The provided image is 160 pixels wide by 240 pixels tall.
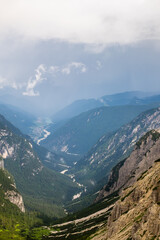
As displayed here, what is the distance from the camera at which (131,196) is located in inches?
4222

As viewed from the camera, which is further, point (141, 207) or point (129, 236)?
point (141, 207)

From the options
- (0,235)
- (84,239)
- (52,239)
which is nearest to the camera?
(84,239)

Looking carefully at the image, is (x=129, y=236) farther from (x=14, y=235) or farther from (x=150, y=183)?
(x=14, y=235)

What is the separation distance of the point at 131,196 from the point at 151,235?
45.8 metres

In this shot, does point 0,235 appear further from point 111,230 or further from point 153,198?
point 153,198

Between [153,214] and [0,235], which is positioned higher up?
[0,235]

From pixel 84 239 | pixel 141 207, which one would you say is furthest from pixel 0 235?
pixel 141 207

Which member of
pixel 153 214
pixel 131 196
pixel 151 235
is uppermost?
pixel 131 196

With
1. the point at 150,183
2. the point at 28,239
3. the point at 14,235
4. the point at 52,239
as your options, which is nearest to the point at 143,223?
the point at 150,183

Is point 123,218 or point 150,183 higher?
point 150,183

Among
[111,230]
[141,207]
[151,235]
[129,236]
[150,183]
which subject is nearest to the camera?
[151,235]

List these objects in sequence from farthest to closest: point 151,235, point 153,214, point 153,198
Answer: point 153,198
point 153,214
point 151,235

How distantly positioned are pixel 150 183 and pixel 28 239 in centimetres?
12166

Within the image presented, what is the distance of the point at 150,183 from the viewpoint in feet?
333
